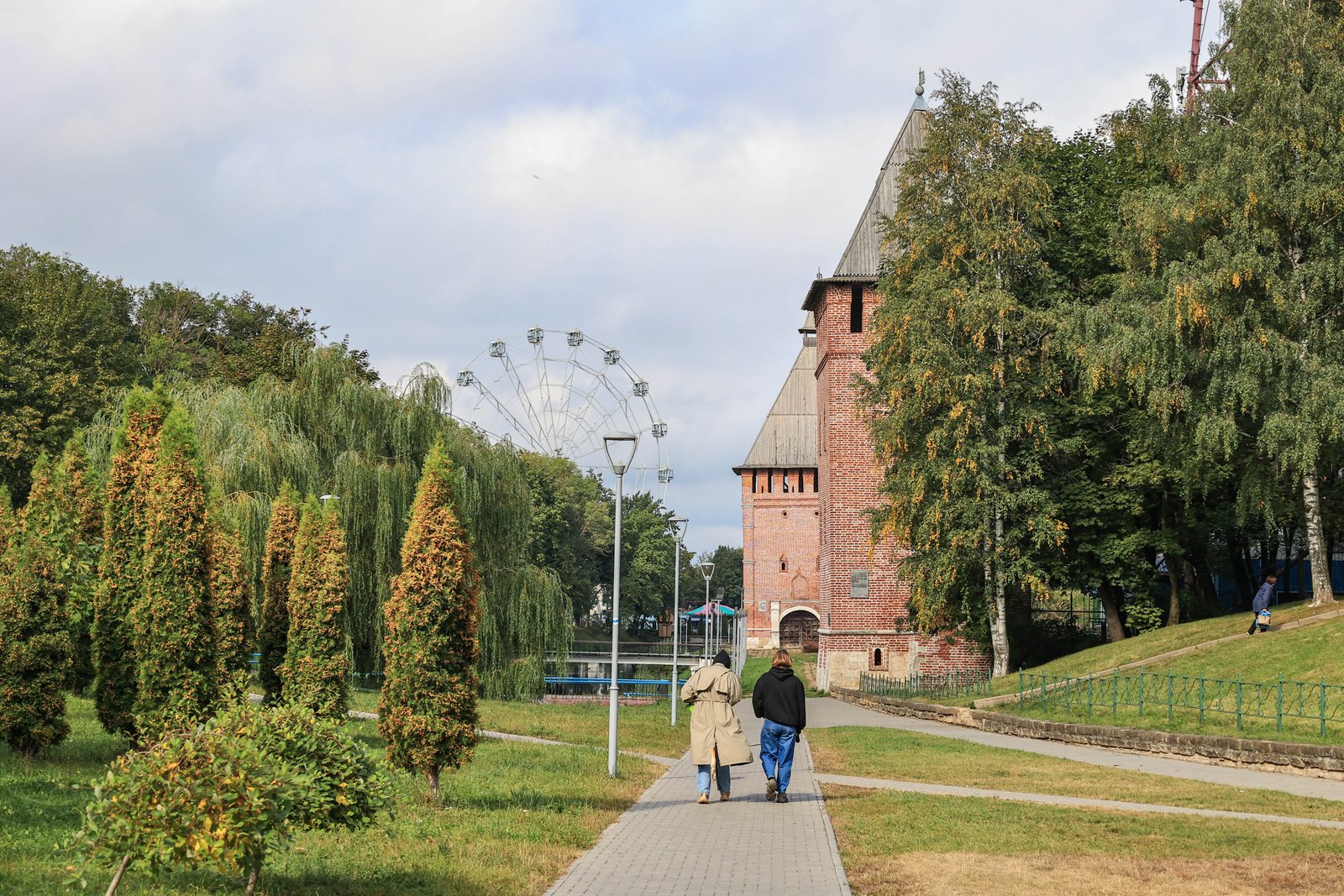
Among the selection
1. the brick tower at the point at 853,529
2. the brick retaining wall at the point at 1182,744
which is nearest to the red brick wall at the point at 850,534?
the brick tower at the point at 853,529

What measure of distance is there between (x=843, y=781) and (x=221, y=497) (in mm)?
15510

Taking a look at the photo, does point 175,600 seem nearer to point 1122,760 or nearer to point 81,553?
point 81,553

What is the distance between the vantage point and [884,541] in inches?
1759

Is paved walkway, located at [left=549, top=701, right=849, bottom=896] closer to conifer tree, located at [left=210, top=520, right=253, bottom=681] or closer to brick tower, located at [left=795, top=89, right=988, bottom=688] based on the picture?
conifer tree, located at [left=210, top=520, right=253, bottom=681]

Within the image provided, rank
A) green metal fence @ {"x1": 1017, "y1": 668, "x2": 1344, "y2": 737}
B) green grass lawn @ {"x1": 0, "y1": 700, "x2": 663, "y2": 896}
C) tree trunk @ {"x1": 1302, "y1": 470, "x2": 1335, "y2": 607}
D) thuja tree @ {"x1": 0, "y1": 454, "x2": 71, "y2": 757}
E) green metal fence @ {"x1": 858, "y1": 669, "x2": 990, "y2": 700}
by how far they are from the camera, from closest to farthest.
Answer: green grass lawn @ {"x1": 0, "y1": 700, "x2": 663, "y2": 896}, thuja tree @ {"x1": 0, "y1": 454, "x2": 71, "y2": 757}, green metal fence @ {"x1": 1017, "y1": 668, "x2": 1344, "y2": 737}, tree trunk @ {"x1": 1302, "y1": 470, "x2": 1335, "y2": 607}, green metal fence @ {"x1": 858, "y1": 669, "x2": 990, "y2": 700}

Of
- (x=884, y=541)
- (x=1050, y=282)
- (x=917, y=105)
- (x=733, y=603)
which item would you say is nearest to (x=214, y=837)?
(x=1050, y=282)

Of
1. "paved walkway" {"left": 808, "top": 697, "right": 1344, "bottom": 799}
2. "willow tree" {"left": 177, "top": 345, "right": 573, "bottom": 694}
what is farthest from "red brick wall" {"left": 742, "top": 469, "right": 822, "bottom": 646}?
"paved walkway" {"left": 808, "top": 697, "right": 1344, "bottom": 799}

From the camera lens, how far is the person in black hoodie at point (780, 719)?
48.4ft

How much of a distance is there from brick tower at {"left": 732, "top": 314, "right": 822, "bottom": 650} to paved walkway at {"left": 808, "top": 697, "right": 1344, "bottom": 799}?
43.2 m

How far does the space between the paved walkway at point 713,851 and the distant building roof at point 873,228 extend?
107 feet

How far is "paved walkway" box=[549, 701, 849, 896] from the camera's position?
30.0ft

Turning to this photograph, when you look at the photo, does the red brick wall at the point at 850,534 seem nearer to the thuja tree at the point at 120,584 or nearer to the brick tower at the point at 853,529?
the brick tower at the point at 853,529

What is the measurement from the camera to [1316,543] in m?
28.7

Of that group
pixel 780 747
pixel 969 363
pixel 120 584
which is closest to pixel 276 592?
pixel 120 584
